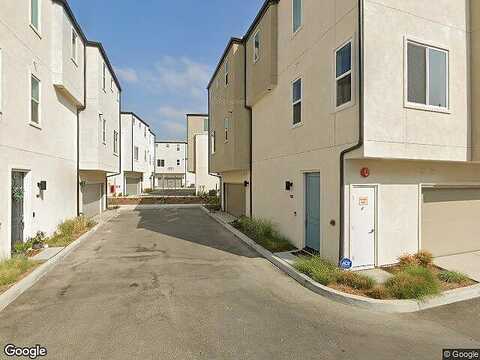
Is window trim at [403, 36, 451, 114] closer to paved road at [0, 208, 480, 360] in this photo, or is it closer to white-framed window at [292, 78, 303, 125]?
white-framed window at [292, 78, 303, 125]

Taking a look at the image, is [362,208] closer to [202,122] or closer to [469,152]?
[469,152]

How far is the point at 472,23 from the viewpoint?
7.94 metres

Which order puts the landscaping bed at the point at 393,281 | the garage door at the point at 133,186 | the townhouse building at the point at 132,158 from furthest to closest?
the garage door at the point at 133,186 < the townhouse building at the point at 132,158 < the landscaping bed at the point at 393,281

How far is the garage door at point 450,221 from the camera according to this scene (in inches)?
333

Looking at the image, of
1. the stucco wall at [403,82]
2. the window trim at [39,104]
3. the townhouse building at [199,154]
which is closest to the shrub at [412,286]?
the stucco wall at [403,82]

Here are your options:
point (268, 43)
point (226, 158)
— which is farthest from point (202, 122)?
point (268, 43)

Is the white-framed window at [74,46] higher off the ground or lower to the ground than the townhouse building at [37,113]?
higher

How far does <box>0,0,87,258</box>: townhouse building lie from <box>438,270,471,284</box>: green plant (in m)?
11.4

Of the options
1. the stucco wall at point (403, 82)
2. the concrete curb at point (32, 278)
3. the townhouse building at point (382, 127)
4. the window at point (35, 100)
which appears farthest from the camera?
the window at point (35, 100)

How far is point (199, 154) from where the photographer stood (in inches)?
1371

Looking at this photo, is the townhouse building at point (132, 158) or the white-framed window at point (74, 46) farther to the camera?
the townhouse building at point (132, 158)

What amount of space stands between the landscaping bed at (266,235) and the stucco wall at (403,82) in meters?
4.74

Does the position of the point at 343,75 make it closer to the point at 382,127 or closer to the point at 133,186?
the point at 382,127

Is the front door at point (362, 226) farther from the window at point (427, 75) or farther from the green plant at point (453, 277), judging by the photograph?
the window at point (427, 75)
